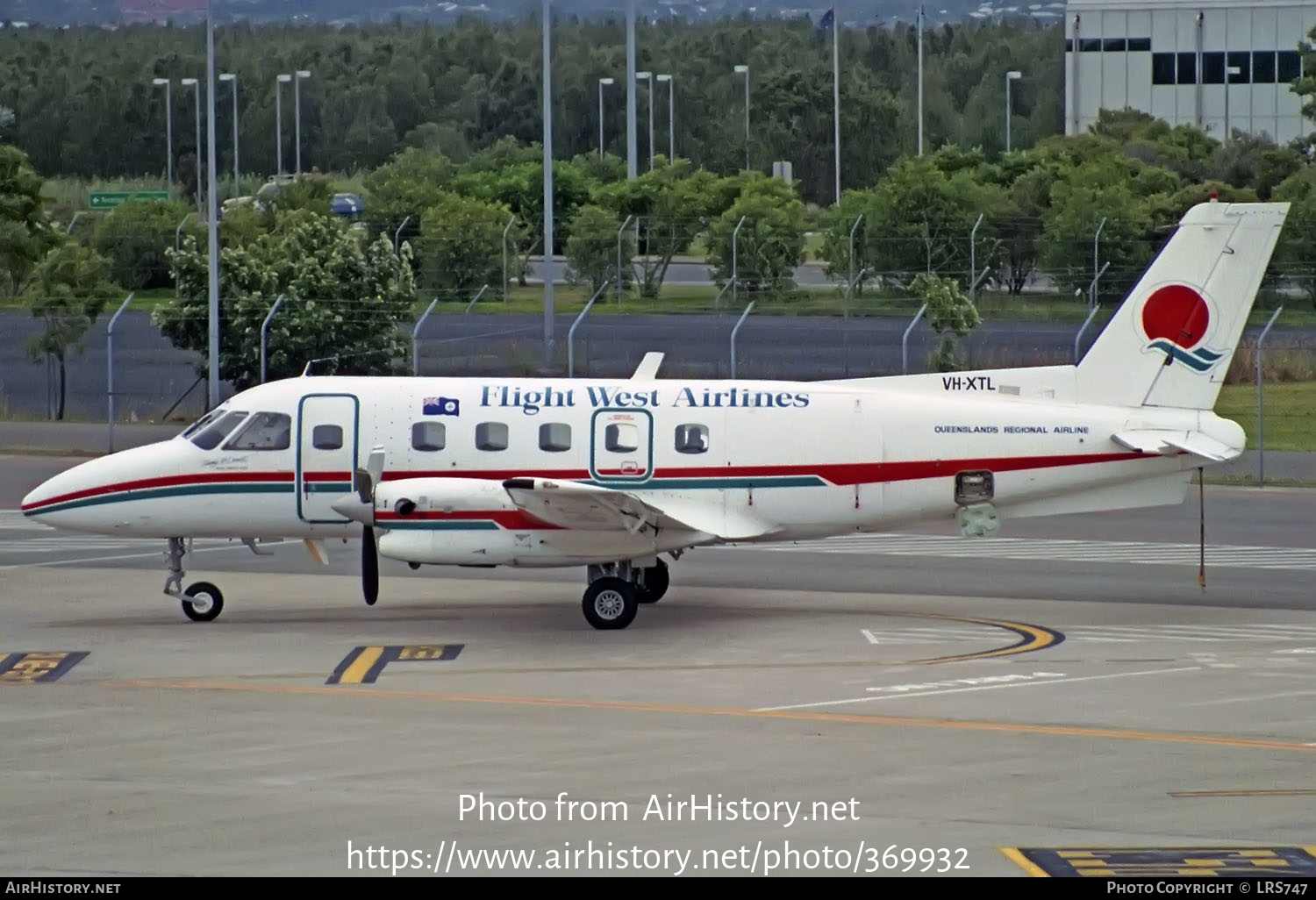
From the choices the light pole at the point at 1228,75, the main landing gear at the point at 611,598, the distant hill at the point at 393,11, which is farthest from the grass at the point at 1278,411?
the distant hill at the point at 393,11

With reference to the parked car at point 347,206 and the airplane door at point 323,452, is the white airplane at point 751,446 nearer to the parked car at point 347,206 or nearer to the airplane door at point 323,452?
the airplane door at point 323,452

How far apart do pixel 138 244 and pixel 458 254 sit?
1246 centimetres

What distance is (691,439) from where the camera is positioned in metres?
20.9

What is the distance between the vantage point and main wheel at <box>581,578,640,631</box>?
20547 millimetres

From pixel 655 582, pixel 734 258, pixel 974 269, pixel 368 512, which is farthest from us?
pixel 734 258

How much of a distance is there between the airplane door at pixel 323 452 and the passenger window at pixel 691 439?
3.79m

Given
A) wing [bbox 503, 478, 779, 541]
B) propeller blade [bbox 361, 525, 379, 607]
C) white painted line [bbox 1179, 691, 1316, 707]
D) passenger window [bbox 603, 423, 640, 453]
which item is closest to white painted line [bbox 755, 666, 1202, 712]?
white painted line [bbox 1179, 691, 1316, 707]

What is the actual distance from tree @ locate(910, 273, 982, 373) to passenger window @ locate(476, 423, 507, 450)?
783 inches

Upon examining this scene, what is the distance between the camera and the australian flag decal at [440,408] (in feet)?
68.8

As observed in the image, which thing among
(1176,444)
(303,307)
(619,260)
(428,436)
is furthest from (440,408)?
(619,260)

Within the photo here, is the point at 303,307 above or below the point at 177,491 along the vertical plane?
above

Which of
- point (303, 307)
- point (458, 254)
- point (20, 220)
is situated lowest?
point (303, 307)

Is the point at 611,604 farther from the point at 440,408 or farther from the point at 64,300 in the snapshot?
the point at 64,300

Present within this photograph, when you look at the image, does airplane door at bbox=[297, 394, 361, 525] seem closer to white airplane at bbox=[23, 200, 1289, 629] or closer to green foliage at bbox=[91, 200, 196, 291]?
white airplane at bbox=[23, 200, 1289, 629]
